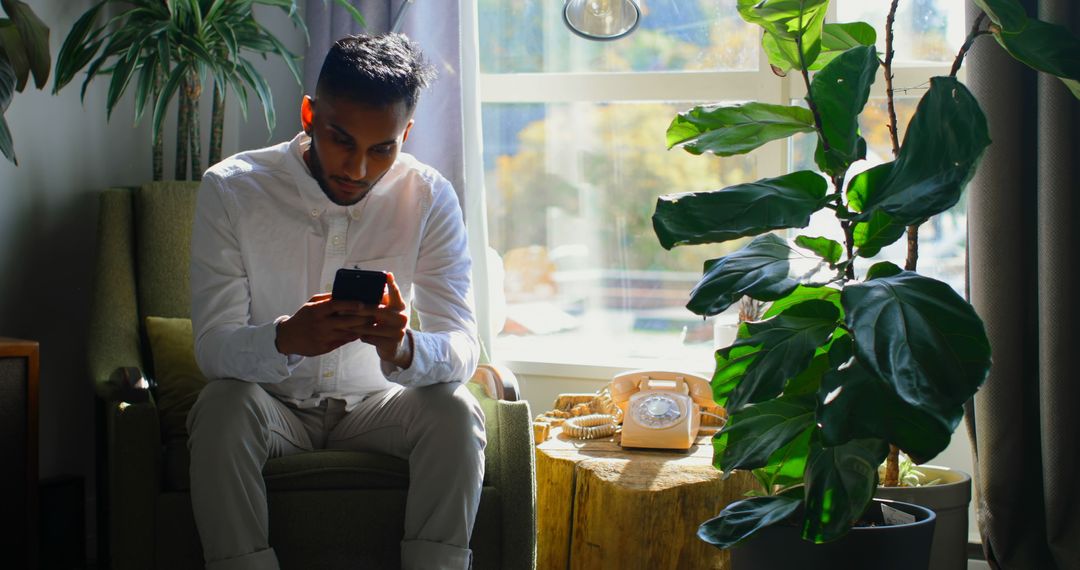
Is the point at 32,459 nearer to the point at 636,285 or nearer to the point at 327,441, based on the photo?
the point at 327,441

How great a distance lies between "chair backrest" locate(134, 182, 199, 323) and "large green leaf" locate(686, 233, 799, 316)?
1.49m

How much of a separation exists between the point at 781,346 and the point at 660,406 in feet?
2.73

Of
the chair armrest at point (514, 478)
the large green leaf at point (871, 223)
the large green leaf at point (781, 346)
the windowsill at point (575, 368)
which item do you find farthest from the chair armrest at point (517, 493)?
the windowsill at point (575, 368)

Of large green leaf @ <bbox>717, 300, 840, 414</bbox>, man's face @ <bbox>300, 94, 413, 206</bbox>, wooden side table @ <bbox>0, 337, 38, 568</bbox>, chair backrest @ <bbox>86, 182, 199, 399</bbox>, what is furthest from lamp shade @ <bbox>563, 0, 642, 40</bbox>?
wooden side table @ <bbox>0, 337, 38, 568</bbox>

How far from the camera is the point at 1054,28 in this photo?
61.2 inches

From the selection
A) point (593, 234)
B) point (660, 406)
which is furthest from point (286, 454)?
point (593, 234)

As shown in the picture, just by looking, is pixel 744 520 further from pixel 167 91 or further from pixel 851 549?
pixel 167 91

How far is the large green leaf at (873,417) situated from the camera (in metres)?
1.30

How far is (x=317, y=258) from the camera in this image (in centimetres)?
202

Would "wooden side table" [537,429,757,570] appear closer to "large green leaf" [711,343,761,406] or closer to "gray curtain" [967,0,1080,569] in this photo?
"large green leaf" [711,343,761,406]

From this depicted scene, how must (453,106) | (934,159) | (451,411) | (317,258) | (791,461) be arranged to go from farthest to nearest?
(453,106) < (317,258) < (451,411) < (791,461) < (934,159)

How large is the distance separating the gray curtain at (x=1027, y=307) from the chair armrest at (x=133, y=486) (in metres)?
1.72

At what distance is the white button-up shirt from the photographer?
1.89 m

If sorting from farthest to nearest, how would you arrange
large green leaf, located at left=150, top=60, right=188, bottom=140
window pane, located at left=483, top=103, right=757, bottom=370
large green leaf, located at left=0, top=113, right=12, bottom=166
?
1. window pane, located at left=483, top=103, right=757, bottom=370
2. large green leaf, located at left=150, top=60, right=188, bottom=140
3. large green leaf, located at left=0, top=113, right=12, bottom=166
